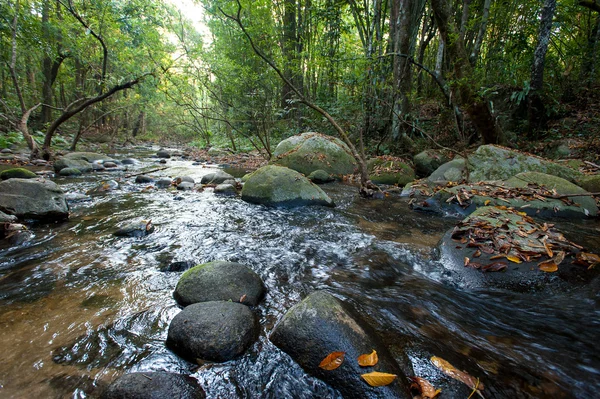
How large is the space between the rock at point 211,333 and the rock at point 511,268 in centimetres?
226

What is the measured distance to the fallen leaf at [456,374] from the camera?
66.2 inches

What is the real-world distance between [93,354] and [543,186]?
7.02m

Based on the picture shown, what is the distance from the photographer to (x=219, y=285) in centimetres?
252

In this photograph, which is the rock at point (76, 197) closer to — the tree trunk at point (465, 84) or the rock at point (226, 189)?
the rock at point (226, 189)

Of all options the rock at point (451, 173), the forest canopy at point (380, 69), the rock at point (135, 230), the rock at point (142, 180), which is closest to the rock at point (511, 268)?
the rock at point (451, 173)

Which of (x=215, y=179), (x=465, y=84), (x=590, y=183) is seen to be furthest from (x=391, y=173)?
(x=215, y=179)

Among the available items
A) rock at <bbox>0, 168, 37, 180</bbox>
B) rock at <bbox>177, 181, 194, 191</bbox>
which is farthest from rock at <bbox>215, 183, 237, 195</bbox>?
rock at <bbox>0, 168, 37, 180</bbox>

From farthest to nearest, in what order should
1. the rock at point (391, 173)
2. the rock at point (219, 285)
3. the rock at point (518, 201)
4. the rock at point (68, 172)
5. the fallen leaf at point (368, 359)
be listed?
the rock at point (391, 173) < the rock at point (68, 172) < the rock at point (518, 201) < the rock at point (219, 285) < the fallen leaf at point (368, 359)

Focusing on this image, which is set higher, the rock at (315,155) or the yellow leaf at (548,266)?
the rock at (315,155)

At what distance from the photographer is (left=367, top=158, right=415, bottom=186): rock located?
8.24m

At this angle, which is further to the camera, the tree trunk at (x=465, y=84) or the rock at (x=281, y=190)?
the tree trunk at (x=465, y=84)

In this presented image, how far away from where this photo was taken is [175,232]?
420cm

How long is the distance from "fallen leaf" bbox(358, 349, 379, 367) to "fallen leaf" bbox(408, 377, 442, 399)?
0.78 ft

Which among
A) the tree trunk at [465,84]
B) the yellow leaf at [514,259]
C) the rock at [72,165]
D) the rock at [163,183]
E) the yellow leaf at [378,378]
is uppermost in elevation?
the tree trunk at [465,84]
